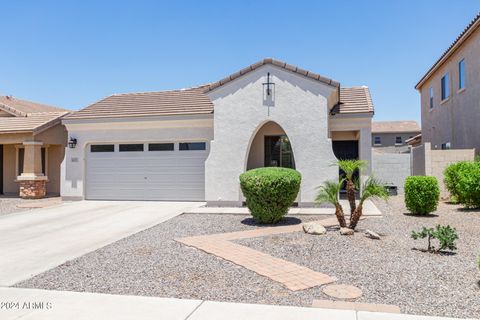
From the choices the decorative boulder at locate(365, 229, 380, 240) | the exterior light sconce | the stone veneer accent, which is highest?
the exterior light sconce

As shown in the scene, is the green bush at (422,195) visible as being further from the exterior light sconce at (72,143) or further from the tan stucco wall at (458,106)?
the exterior light sconce at (72,143)

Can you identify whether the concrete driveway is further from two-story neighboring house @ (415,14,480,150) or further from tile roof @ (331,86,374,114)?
two-story neighboring house @ (415,14,480,150)

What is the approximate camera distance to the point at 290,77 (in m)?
14.6

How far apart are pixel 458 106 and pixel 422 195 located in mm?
10542

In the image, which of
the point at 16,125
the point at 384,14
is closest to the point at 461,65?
the point at 384,14

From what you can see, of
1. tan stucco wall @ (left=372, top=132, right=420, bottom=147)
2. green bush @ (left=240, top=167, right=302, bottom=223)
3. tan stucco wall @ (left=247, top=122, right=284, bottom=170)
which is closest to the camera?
green bush @ (left=240, top=167, right=302, bottom=223)

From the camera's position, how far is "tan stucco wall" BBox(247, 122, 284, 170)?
1680 centimetres

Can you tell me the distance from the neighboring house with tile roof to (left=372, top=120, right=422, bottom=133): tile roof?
1595 inches

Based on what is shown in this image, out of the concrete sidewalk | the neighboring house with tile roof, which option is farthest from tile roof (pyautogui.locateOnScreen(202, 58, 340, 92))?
the concrete sidewalk

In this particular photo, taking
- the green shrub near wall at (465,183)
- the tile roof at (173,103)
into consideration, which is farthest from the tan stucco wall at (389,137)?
the green shrub near wall at (465,183)

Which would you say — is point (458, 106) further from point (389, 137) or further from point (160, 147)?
point (389, 137)

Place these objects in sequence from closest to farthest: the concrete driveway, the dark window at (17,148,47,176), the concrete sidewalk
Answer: the concrete sidewalk, the concrete driveway, the dark window at (17,148,47,176)

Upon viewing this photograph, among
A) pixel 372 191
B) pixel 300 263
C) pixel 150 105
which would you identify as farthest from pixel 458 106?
pixel 300 263

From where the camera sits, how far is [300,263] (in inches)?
283
